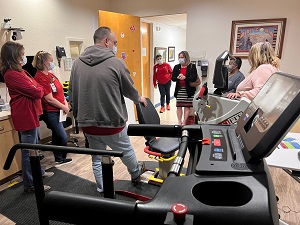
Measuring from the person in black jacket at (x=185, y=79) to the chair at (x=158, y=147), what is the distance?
174 cm

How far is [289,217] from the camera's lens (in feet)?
6.41

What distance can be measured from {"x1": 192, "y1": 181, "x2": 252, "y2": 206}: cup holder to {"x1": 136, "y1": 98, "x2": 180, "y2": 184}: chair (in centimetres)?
150

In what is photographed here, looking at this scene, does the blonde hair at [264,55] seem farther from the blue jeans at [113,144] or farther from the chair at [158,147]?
the blue jeans at [113,144]

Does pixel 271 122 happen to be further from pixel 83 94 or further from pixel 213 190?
pixel 83 94

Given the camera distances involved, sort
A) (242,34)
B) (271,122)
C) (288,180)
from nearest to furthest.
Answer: (271,122)
(288,180)
(242,34)

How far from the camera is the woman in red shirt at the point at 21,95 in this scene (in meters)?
2.12

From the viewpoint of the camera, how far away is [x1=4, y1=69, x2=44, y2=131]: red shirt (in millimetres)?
2137

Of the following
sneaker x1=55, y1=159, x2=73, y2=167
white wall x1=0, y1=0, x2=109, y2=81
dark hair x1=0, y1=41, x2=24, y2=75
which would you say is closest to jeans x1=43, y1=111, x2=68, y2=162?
sneaker x1=55, y1=159, x2=73, y2=167

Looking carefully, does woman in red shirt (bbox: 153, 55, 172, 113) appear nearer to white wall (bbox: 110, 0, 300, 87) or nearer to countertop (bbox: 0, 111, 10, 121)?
white wall (bbox: 110, 0, 300, 87)

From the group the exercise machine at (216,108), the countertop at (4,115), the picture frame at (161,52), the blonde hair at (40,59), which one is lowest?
the countertop at (4,115)

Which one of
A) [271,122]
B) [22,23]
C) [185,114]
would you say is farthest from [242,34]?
[271,122]

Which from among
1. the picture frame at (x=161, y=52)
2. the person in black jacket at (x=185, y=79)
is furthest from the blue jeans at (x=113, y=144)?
the picture frame at (x=161, y=52)

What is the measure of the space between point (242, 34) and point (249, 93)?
2203 mm

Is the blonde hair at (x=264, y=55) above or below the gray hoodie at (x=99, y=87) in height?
above
